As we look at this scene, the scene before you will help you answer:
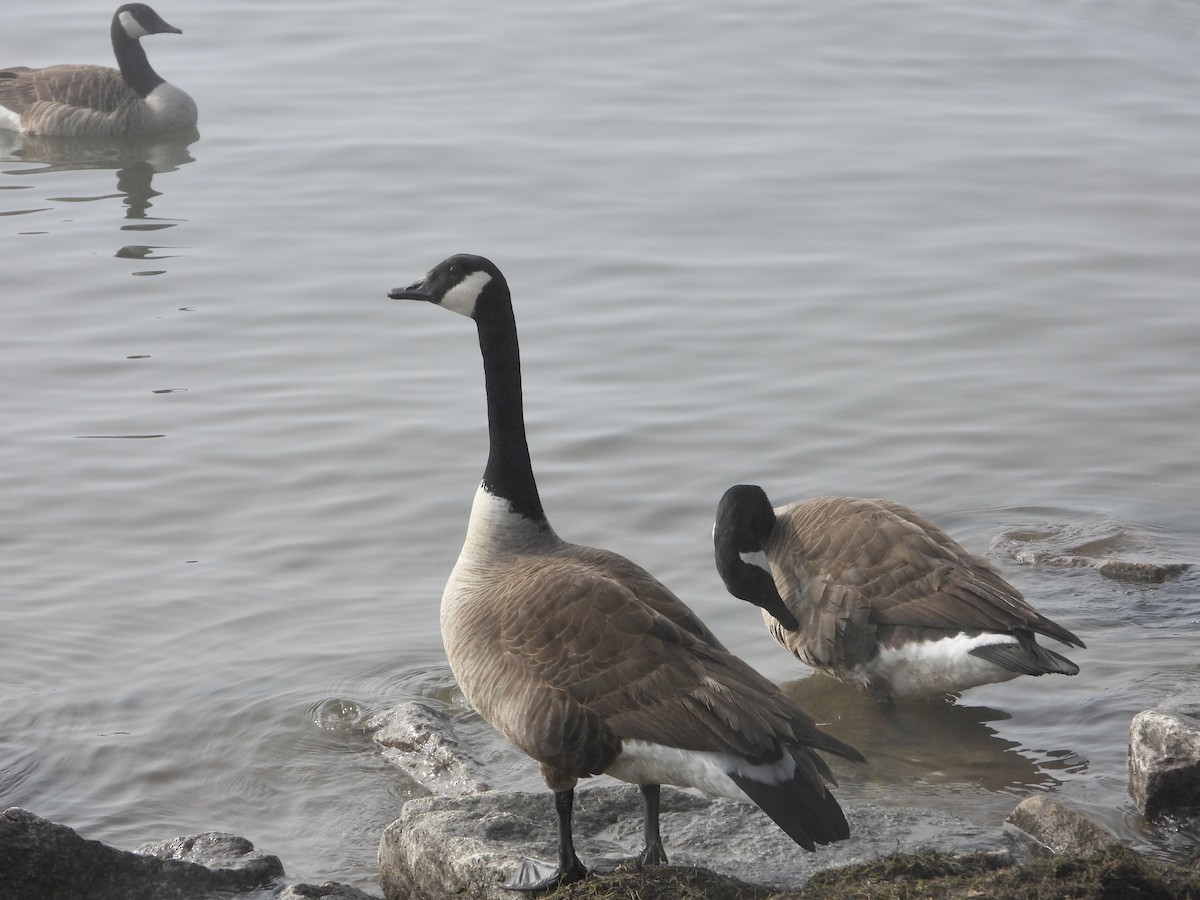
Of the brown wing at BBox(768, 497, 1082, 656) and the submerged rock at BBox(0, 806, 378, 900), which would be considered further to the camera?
the brown wing at BBox(768, 497, 1082, 656)

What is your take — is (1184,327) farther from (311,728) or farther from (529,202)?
(311,728)

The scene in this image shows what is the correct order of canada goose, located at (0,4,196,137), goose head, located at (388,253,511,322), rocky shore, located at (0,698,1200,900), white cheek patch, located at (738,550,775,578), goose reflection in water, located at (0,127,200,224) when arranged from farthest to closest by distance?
canada goose, located at (0,4,196,137) → goose reflection in water, located at (0,127,200,224) → white cheek patch, located at (738,550,775,578) → goose head, located at (388,253,511,322) → rocky shore, located at (0,698,1200,900)

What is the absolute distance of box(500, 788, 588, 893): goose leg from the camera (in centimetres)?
458

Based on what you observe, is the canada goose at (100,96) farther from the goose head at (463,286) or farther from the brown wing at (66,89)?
the goose head at (463,286)

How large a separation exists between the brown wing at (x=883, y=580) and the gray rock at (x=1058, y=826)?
1.19 meters

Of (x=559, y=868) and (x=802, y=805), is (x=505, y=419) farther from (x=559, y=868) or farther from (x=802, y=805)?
(x=802, y=805)

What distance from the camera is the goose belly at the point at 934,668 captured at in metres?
6.55

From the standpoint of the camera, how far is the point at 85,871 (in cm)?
464

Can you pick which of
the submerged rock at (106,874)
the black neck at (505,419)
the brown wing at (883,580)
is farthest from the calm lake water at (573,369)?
the black neck at (505,419)

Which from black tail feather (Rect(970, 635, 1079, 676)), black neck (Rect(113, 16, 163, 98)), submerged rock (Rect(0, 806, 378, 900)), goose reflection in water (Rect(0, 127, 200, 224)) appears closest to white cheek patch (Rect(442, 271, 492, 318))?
submerged rock (Rect(0, 806, 378, 900))

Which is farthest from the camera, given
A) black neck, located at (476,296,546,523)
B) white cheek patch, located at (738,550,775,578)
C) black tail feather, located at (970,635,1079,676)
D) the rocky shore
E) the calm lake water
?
white cheek patch, located at (738,550,775,578)

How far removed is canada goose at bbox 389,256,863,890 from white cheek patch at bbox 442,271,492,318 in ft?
4.13

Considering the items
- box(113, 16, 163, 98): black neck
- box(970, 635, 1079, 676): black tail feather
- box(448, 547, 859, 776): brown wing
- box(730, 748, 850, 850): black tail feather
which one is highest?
box(113, 16, 163, 98): black neck

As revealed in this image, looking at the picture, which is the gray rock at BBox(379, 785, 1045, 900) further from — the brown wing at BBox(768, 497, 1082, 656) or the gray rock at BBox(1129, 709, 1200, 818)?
the brown wing at BBox(768, 497, 1082, 656)
